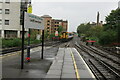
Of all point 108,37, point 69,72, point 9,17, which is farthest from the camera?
point 9,17

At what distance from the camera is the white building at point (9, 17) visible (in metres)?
44.2

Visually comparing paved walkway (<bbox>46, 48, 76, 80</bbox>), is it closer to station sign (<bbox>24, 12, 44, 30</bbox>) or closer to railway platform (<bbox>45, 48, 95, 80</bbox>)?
railway platform (<bbox>45, 48, 95, 80</bbox>)

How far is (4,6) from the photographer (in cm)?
4441

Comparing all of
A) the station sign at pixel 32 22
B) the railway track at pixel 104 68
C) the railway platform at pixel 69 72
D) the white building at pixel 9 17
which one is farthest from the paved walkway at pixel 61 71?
the white building at pixel 9 17

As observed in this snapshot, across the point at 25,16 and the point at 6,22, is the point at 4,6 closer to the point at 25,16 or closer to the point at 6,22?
the point at 6,22

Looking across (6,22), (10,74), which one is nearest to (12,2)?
(6,22)

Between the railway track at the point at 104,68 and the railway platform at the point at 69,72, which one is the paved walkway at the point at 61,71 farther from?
the railway track at the point at 104,68

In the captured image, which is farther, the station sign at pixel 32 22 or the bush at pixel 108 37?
the bush at pixel 108 37

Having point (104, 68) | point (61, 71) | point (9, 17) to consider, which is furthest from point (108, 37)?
point (9, 17)

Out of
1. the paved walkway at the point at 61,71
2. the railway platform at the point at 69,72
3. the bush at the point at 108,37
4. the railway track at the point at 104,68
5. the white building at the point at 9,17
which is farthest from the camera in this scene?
the white building at the point at 9,17

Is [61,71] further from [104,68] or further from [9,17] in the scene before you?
[9,17]

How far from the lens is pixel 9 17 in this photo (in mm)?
44656

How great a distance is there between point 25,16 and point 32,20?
1.17 metres

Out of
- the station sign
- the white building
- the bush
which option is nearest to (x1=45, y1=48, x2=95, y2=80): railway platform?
the station sign
